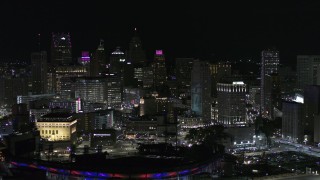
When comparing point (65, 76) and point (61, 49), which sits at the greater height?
point (61, 49)

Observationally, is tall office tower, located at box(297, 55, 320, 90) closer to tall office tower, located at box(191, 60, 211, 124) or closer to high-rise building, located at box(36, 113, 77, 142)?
tall office tower, located at box(191, 60, 211, 124)

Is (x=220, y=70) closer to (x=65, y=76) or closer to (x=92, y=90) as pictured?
(x=92, y=90)

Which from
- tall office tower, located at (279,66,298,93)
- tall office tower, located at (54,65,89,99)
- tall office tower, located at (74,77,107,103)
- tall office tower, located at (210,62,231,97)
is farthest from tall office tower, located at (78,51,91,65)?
tall office tower, located at (279,66,298,93)

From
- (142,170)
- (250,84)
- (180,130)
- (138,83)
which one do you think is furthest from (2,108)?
(142,170)

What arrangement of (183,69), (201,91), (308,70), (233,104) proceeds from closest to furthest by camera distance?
(233,104), (201,91), (308,70), (183,69)

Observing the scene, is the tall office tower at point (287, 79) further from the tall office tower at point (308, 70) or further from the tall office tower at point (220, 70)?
the tall office tower at point (220, 70)

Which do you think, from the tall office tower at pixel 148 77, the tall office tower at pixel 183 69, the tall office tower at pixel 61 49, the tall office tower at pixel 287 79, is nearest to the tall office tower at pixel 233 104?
the tall office tower at pixel 287 79

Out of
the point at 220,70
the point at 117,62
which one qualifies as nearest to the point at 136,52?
the point at 117,62

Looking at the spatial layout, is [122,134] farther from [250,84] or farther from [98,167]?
[250,84]
